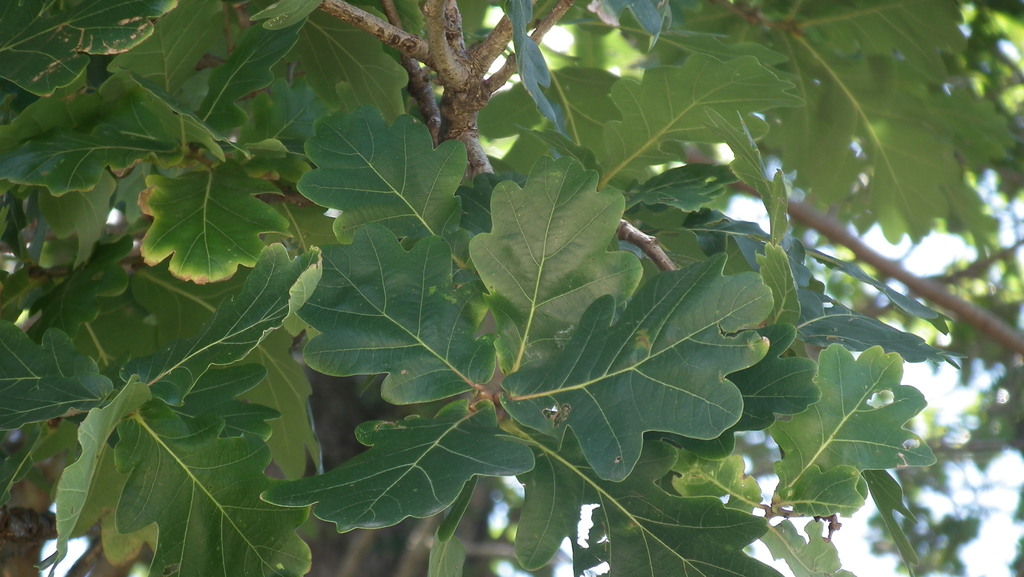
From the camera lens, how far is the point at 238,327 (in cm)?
76

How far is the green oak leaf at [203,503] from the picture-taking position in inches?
30.3

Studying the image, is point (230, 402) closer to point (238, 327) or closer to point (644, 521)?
point (238, 327)

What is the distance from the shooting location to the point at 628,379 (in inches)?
28.8

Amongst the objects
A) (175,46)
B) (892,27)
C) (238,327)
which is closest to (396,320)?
(238,327)

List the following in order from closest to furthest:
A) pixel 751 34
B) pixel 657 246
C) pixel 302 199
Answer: pixel 657 246 → pixel 302 199 → pixel 751 34

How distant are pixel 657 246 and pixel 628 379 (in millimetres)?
248

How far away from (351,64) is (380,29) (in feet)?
0.96

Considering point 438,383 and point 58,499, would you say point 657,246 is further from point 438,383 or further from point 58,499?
point 58,499

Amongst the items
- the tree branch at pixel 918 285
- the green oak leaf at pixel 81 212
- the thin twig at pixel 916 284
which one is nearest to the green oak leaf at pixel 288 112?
the green oak leaf at pixel 81 212

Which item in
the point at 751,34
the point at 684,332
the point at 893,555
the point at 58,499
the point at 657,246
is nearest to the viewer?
the point at 58,499

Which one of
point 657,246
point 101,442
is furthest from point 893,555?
point 101,442

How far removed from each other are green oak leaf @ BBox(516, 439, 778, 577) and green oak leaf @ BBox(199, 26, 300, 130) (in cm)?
50

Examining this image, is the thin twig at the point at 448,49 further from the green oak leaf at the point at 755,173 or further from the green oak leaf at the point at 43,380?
the green oak leaf at the point at 43,380

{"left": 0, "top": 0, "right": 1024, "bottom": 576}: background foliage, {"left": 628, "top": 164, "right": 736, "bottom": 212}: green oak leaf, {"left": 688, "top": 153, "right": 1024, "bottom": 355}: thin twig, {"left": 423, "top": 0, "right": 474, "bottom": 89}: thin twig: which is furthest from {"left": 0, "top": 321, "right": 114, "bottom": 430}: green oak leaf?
{"left": 688, "top": 153, "right": 1024, "bottom": 355}: thin twig
